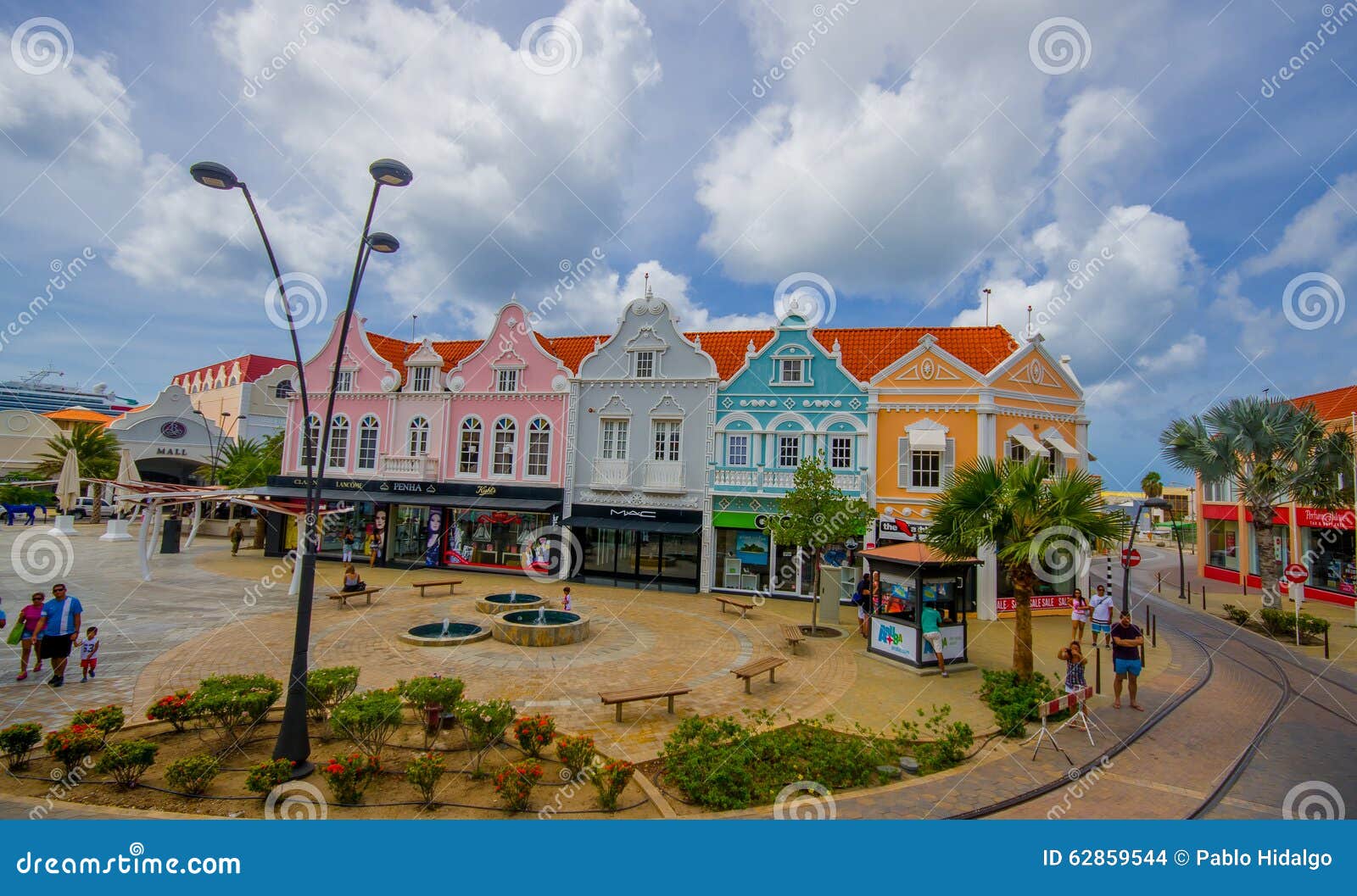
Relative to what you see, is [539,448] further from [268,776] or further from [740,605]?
[268,776]

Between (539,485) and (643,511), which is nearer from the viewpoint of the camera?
(643,511)

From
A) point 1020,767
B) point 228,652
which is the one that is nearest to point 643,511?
point 228,652

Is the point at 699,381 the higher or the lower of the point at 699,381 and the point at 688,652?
the higher

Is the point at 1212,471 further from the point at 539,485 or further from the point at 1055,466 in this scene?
the point at 539,485

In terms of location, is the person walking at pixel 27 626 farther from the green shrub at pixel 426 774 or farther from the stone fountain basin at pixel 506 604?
the stone fountain basin at pixel 506 604

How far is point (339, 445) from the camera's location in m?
30.9

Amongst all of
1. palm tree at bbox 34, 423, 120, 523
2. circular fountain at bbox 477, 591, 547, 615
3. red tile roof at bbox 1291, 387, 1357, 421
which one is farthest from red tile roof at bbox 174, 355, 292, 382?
red tile roof at bbox 1291, 387, 1357, 421

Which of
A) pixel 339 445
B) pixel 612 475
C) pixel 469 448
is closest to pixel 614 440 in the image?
pixel 612 475

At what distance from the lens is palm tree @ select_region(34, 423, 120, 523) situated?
47.8m

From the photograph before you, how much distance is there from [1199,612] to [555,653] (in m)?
26.9

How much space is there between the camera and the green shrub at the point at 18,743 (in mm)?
7750

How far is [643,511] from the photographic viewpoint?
1021 inches

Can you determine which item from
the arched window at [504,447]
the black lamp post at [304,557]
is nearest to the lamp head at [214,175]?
the black lamp post at [304,557]

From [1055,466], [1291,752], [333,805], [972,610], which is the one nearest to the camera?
[333,805]
